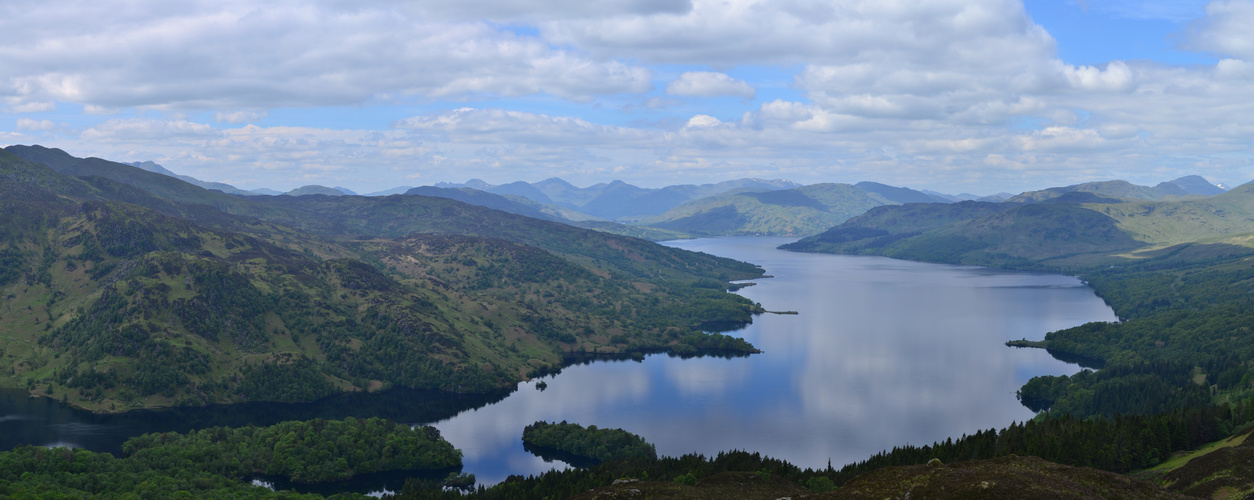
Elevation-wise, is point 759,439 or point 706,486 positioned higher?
point 706,486

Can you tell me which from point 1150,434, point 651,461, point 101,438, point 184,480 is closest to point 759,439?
point 651,461

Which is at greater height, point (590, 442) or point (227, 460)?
point (590, 442)

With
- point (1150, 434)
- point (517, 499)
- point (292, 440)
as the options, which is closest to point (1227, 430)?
point (1150, 434)

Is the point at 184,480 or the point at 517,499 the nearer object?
the point at 517,499

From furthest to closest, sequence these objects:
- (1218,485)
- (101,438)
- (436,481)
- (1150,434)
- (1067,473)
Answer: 1. (101,438)
2. (436,481)
3. (1150,434)
4. (1218,485)
5. (1067,473)

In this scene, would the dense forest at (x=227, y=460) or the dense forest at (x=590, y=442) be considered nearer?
the dense forest at (x=227, y=460)

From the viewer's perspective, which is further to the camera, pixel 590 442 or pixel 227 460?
pixel 590 442

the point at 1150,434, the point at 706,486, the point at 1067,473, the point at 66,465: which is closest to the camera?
the point at 1067,473

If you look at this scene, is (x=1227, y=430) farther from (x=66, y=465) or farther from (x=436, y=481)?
(x=66, y=465)

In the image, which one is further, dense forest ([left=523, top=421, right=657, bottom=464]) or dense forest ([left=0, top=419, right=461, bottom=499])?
dense forest ([left=523, top=421, right=657, bottom=464])

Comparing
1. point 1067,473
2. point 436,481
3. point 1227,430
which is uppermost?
point 1067,473
